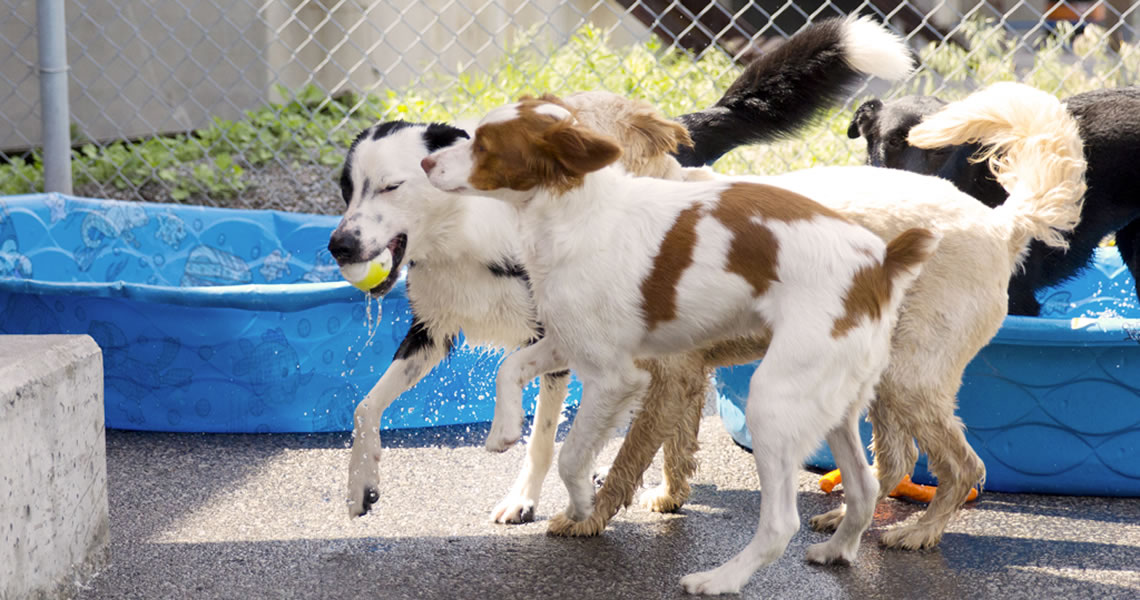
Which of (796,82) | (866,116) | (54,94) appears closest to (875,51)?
(796,82)

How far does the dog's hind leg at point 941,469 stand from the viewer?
2756mm

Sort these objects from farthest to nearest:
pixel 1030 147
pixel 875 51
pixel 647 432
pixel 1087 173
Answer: pixel 1087 173, pixel 875 51, pixel 1030 147, pixel 647 432

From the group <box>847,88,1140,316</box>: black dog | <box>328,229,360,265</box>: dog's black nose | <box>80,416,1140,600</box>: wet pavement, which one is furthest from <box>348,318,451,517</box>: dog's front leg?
<box>847,88,1140,316</box>: black dog

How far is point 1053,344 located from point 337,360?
211 cm

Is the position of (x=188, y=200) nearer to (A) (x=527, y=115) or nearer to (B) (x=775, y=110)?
(B) (x=775, y=110)

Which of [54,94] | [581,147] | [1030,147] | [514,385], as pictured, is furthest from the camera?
[54,94]

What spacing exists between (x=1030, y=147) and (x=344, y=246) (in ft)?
5.70

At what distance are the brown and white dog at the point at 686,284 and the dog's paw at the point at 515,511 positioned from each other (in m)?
0.48

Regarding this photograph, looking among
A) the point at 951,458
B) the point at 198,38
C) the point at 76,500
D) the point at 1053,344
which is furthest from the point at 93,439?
the point at 198,38

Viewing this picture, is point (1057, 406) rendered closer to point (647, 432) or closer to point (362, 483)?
point (647, 432)

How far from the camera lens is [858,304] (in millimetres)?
2365

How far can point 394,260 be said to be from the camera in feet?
8.87

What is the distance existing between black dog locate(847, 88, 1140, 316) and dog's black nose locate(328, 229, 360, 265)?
2.05 meters

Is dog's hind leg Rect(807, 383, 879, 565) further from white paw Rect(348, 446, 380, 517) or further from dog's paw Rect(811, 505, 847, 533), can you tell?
white paw Rect(348, 446, 380, 517)
